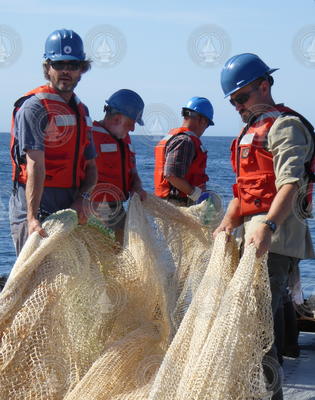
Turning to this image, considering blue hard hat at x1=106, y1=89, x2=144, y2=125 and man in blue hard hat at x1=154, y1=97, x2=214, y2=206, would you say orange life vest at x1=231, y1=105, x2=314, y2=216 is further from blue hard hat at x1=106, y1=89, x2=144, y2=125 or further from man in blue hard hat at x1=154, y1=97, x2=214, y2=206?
man in blue hard hat at x1=154, y1=97, x2=214, y2=206

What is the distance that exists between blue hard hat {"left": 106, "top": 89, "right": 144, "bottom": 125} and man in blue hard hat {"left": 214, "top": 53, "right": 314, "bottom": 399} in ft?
5.33

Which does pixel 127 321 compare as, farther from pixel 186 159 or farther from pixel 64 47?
pixel 186 159

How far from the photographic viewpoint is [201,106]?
7301 millimetres

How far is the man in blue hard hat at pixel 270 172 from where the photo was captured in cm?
429

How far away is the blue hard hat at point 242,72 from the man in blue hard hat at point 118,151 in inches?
65.8

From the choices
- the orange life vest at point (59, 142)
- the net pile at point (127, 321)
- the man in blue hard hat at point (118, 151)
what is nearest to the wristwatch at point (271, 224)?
the net pile at point (127, 321)

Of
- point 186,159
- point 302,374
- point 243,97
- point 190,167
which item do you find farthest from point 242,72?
point 190,167

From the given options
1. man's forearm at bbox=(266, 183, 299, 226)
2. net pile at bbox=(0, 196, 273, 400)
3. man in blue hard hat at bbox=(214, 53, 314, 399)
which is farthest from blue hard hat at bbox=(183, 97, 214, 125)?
man's forearm at bbox=(266, 183, 299, 226)

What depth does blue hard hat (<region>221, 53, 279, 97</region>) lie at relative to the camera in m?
4.62

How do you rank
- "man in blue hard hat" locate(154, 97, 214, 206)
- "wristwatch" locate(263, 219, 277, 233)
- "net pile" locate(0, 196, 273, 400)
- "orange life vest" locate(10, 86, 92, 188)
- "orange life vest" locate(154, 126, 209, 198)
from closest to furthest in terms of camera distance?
"net pile" locate(0, 196, 273, 400)
"wristwatch" locate(263, 219, 277, 233)
"orange life vest" locate(10, 86, 92, 188)
"man in blue hard hat" locate(154, 97, 214, 206)
"orange life vest" locate(154, 126, 209, 198)

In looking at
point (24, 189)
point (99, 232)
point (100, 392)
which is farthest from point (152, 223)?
point (100, 392)

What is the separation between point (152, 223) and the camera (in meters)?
5.91

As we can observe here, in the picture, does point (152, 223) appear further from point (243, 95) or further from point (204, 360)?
point (204, 360)

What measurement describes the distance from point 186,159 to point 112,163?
795 mm
